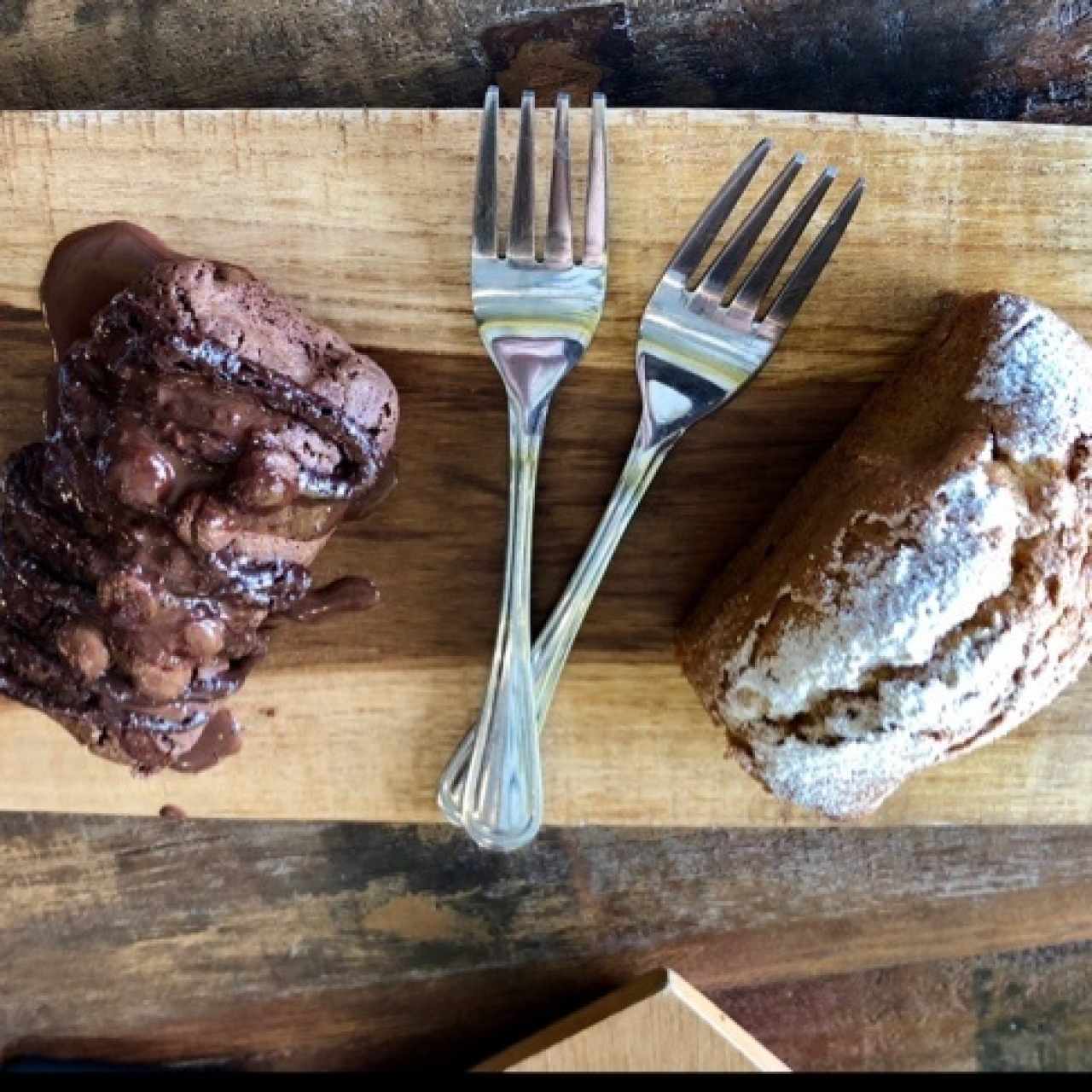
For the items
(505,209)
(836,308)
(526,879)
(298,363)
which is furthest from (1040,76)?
(526,879)

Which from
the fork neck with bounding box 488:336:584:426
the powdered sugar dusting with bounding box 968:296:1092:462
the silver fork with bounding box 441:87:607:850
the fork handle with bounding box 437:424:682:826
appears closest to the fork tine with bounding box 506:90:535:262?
the silver fork with bounding box 441:87:607:850

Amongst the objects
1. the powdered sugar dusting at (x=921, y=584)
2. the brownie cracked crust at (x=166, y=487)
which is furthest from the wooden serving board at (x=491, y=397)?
the powdered sugar dusting at (x=921, y=584)

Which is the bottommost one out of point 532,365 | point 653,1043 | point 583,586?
point 653,1043

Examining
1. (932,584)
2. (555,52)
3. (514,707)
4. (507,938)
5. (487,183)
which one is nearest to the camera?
(932,584)

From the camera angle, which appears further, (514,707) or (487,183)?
(514,707)

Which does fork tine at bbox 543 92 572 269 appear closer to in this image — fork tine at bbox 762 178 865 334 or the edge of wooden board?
the edge of wooden board

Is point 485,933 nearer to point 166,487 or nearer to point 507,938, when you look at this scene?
point 507,938

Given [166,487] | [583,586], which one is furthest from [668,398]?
[166,487]
